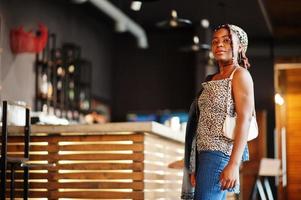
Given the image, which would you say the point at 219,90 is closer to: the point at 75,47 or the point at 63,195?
the point at 63,195

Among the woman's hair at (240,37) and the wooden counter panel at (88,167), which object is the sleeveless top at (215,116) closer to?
the woman's hair at (240,37)

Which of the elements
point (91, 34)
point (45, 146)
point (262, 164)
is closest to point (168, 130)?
point (45, 146)

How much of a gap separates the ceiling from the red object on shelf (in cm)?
202

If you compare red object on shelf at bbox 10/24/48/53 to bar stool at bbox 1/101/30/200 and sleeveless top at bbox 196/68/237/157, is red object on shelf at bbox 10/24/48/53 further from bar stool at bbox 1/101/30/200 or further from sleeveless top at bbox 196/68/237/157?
sleeveless top at bbox 196/68/237/157

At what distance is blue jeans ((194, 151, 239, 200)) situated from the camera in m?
2.76

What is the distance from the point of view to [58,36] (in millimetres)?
10000

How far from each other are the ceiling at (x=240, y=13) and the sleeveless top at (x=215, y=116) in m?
7.00

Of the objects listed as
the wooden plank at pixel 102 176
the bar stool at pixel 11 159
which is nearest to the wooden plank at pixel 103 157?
the wooden plank at pixel 102 176

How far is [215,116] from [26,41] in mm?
5965

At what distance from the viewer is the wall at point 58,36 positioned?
830 centimetres

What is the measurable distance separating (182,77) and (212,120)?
931cm

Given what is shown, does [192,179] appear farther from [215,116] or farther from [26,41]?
[26,41]

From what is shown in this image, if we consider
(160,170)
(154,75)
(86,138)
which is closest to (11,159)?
(86,138)

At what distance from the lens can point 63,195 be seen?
5.00 m
